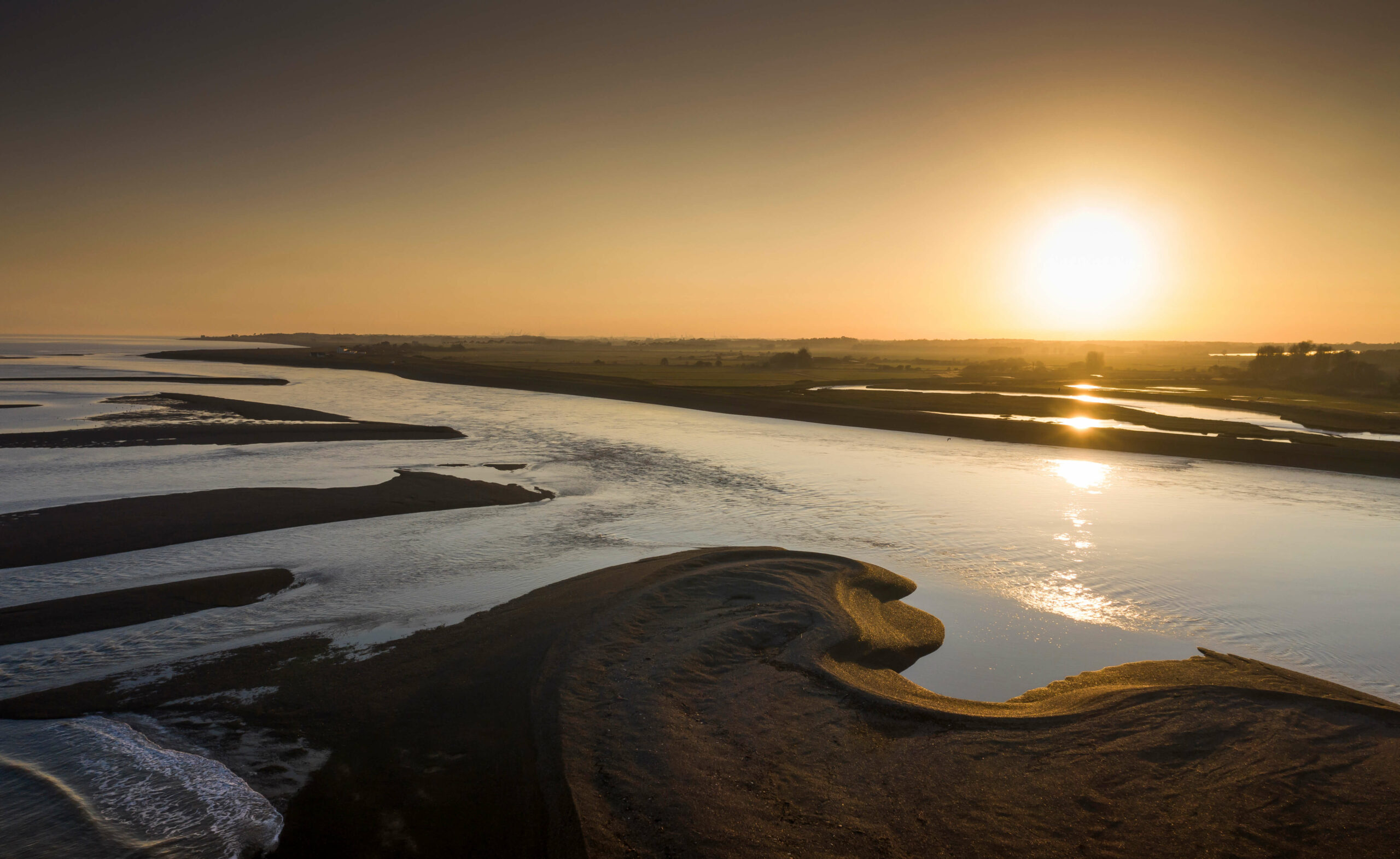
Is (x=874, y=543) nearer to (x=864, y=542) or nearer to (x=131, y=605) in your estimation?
(x=864, y=542)

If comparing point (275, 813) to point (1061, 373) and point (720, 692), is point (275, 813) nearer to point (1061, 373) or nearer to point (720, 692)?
point (720, 692)

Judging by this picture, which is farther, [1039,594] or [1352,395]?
[1352,395]

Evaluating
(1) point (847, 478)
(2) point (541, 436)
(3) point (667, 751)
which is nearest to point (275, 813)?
(3) point (667, 751)

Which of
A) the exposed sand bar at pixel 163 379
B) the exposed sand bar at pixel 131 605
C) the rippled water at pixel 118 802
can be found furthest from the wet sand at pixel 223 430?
the rippled water at pixel 118 802

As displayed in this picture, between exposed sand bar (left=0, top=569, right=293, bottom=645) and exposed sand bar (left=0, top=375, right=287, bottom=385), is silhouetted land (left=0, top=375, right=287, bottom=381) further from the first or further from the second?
exposed sand bar (left=0, top=569, right=293, bottom=645)

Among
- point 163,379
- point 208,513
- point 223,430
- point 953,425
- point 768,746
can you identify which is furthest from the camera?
point 163,379

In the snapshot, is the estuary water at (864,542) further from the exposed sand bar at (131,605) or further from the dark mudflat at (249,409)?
the dark mudflat at (249,409)

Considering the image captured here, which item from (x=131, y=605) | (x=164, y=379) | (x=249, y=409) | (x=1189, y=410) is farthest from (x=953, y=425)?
(x=164, y=379)
